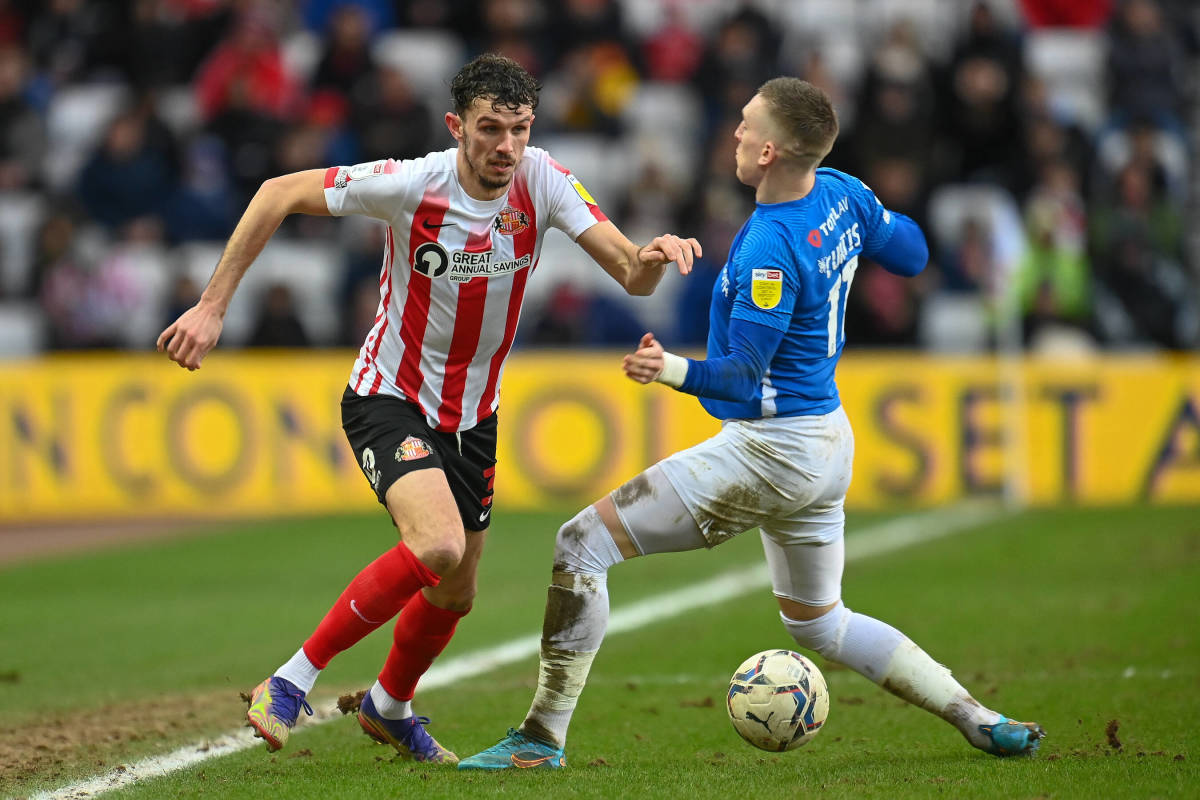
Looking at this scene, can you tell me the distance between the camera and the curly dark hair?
539 cm

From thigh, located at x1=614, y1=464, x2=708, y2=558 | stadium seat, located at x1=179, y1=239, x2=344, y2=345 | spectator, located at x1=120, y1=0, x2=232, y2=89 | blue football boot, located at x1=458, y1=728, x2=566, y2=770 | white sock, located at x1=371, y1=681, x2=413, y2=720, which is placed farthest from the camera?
spectator, located at x1=120, y1=0, x2=232, y2=89

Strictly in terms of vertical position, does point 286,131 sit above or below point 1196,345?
above

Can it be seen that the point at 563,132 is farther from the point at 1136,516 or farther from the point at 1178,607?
the point at 1178,607

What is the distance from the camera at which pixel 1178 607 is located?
8844mm

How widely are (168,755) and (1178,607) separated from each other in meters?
5.59

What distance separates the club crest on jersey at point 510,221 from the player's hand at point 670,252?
552mm

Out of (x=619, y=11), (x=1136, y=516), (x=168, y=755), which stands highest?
Result: (x=619, y=11)

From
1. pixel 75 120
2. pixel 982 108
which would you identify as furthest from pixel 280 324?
pixel 982 108

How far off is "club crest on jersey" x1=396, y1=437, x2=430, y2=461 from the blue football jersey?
98cm

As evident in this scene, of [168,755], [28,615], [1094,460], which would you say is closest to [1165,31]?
[1094,460]

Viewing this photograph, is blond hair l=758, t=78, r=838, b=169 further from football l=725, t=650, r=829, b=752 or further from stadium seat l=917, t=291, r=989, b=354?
stadium seat l=917, t=291, r=989, b=354

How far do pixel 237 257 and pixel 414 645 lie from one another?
150 centimetres

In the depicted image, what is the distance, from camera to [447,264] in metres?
5.65

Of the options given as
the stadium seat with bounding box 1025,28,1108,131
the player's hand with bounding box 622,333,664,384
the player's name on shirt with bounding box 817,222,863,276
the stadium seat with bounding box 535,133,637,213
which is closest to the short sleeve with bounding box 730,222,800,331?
the player's name on shirt with bounding box 817,222,863,276
